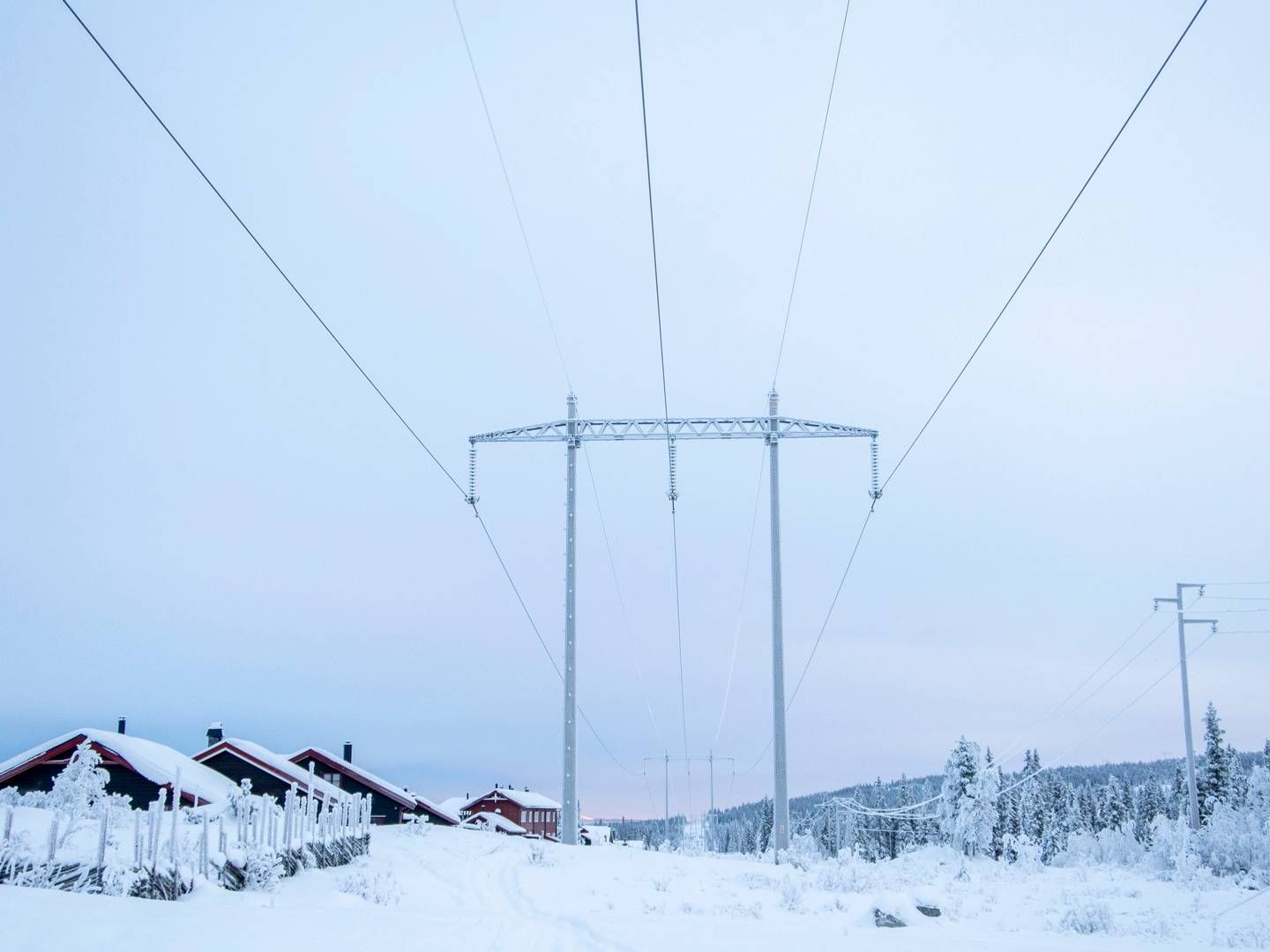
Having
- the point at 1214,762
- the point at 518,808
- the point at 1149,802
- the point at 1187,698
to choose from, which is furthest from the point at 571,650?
the point at 1149,802

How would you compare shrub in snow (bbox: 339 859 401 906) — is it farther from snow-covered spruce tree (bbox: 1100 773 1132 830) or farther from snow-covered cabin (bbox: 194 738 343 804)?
snow-covered spruce tree (bbox: 1100 773 1132 830)

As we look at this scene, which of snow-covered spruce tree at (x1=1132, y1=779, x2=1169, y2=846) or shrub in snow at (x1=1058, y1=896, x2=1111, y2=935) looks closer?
shrub in snow at (x1=1058, y1=896, x2=1111, y2=935)

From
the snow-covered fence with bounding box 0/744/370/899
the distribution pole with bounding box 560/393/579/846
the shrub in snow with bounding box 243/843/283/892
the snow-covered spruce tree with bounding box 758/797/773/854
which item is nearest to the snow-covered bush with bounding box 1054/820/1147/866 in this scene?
the distribution pole with bounding box 560/393/579/846

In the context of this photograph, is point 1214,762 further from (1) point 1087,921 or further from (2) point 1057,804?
(1) point 1087,921

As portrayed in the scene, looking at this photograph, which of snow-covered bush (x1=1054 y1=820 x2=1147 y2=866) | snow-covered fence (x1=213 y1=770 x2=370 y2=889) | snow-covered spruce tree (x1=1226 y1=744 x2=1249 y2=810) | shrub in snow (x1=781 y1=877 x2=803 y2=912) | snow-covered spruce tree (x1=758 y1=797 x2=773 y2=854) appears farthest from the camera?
snow-covered spruce tree (x1=758 y1=797 x2=773 y2=854)

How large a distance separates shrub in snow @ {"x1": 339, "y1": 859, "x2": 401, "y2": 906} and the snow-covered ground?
0.20 ft

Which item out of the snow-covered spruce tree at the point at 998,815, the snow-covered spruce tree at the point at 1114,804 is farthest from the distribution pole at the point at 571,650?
the snow-covered spruce tree at the point at 1114,804

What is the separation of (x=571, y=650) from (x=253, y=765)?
28.8 m

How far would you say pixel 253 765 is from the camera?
50.6 metres

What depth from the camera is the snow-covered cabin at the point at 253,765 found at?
163ft

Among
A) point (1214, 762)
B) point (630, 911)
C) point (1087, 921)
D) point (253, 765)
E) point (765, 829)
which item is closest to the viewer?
point (1087, 921)

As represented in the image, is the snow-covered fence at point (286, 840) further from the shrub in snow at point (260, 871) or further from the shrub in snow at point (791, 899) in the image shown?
the shrub in snow at point (791, 899)

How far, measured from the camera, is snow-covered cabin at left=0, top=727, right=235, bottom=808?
4194 cm

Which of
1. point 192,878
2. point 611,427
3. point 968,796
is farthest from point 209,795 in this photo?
point 968,796
